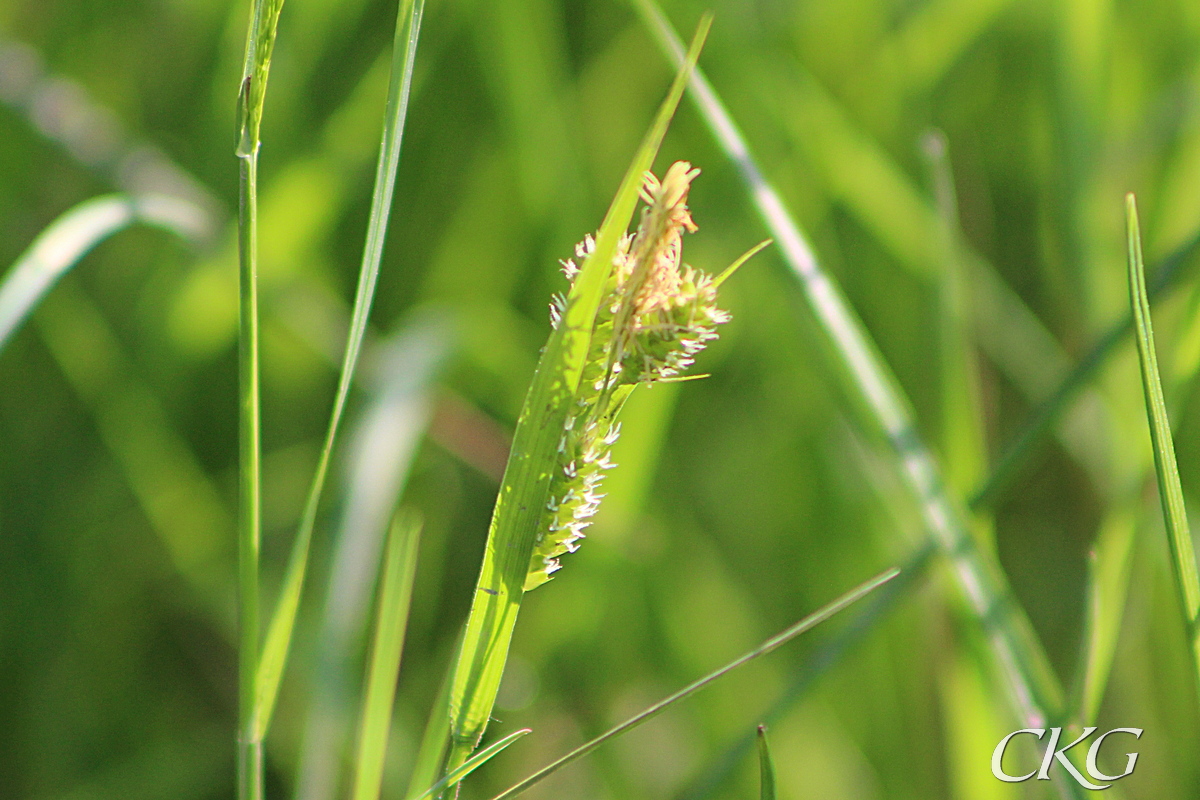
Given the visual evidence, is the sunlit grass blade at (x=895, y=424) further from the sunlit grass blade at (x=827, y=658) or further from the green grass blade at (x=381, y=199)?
the green grass blade at (x=381, y=199)

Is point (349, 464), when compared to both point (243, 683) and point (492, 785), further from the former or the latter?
point (243, 683)

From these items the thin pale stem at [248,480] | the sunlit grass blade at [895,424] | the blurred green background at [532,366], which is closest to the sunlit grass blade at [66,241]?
the blurred green background at [532,366]

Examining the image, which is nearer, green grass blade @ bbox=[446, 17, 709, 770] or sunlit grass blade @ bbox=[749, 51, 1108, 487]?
green grass blade @ bbox=[446, 17, 709, 770]

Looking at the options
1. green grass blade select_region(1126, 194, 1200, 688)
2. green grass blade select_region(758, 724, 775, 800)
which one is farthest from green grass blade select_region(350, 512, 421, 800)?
green grass blade select_region(1126, 194, 1200, 688)

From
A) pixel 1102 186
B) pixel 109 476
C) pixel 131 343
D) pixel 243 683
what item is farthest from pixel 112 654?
pixel 1102 186

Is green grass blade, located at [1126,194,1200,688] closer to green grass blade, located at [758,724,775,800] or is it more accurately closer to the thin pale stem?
green grass blade, located at [758,724,775,800]

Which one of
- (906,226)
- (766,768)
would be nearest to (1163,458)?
(766,768)
